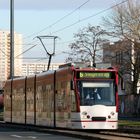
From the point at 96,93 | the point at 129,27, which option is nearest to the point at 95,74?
the point at 96,93

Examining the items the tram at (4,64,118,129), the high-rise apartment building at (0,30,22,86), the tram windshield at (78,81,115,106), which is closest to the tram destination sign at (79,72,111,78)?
the tram at (4,64,118,129)

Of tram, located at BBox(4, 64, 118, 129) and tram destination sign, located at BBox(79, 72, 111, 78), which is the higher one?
tram destination sign, located at BBox(79, 72, 111, 78)

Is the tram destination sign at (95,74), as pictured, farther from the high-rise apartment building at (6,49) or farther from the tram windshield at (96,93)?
the high-rise apartment building at (6,49)

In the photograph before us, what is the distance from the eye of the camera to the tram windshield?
96.9 feet

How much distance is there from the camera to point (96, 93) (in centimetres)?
2969

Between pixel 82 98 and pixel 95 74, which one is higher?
pixel 95 74

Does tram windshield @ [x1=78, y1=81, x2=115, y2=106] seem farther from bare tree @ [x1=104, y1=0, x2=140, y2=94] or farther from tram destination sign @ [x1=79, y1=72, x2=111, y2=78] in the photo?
bare tree @ [x1=104, y1=0, x2=140, y2=94]

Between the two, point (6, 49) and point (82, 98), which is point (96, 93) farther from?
point (6, 49)

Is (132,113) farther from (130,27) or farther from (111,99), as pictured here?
(111,99)

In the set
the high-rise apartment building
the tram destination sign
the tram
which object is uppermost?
the high-rise apartment building

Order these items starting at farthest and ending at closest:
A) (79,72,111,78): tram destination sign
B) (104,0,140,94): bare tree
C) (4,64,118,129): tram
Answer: (104,0,140,94): bare tree, (79,72,111,78): tram destination sign, (4,64,118,129): tram

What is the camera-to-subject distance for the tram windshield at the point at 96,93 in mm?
29531

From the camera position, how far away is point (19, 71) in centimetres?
10700

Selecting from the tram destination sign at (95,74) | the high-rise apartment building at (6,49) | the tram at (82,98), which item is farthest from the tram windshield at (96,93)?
the high-rise apartment building at (6,49)
